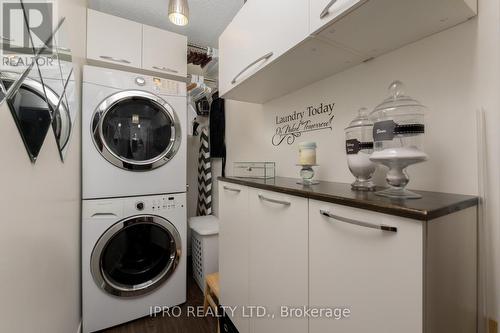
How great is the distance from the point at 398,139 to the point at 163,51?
1.85 metres

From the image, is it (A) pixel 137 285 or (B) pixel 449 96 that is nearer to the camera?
(B) pixel 449 96

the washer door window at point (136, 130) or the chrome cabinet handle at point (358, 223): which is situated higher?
the washer door window at point (136, 130)

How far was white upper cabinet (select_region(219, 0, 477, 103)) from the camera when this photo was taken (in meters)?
0.62

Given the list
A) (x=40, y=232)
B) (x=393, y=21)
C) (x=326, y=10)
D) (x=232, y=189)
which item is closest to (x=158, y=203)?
(x=232, y=189)

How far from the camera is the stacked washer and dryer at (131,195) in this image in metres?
1.40

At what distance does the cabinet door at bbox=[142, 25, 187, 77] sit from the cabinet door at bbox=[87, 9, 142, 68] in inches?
A: 2.0

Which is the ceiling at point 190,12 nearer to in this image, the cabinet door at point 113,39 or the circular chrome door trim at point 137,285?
the cabinet door at point 113,39

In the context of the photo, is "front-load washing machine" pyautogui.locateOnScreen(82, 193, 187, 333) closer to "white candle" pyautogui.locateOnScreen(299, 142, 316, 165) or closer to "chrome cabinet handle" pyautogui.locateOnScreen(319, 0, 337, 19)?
"white candle" pyautogui.locateOnScreen(299, 142, 316, 165)

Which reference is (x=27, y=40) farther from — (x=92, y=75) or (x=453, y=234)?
(x=453, y=234)

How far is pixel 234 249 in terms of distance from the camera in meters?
1.21

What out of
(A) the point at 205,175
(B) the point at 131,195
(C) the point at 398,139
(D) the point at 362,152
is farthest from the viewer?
(A) the point at 205,175

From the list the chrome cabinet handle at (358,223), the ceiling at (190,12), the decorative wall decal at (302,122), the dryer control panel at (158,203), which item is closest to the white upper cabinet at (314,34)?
the decorative wall decal at (302,122)

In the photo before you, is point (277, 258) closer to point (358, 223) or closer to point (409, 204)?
point (358, 223)

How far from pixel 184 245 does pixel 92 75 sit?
1389 millimetres
